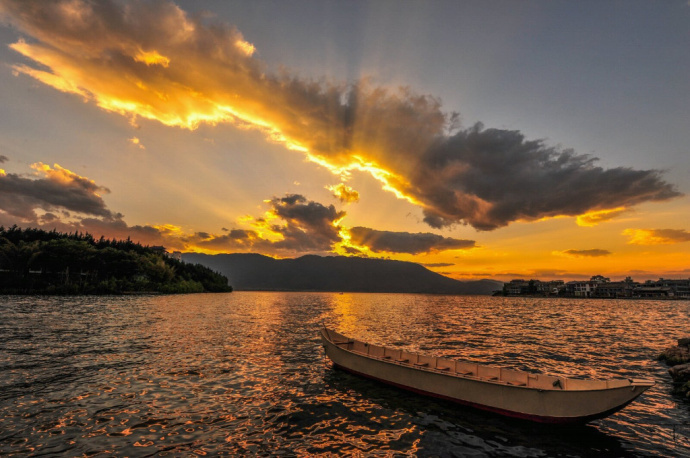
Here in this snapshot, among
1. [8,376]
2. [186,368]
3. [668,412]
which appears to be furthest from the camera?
[186,368]

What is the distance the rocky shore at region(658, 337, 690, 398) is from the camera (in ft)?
79.5

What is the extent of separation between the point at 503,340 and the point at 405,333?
50.5 feet

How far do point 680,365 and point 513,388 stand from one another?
23.1 meters

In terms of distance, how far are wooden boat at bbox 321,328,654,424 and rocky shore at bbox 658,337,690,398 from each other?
8.19 m

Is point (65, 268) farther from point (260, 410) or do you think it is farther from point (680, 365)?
point (680, 365)

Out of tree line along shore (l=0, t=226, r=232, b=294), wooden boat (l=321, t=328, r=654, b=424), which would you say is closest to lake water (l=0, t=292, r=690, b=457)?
wooden boat (l=321, t=328, r=654, b=424)

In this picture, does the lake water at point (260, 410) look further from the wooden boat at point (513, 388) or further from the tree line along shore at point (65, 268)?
the tree line along shore at point (65, 268)

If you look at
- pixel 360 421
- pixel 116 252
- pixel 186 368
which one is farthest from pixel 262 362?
pixel 116 252

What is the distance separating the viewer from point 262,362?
31.8m

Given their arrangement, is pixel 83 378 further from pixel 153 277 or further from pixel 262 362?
pixel 153 277

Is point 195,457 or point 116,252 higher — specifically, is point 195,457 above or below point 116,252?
below

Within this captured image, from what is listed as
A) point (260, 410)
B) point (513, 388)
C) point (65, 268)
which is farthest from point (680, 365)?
point (65, 268)

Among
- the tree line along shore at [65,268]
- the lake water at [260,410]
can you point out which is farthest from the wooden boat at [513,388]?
the tree line along shore at [65,268]

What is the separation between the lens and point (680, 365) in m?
28.5
